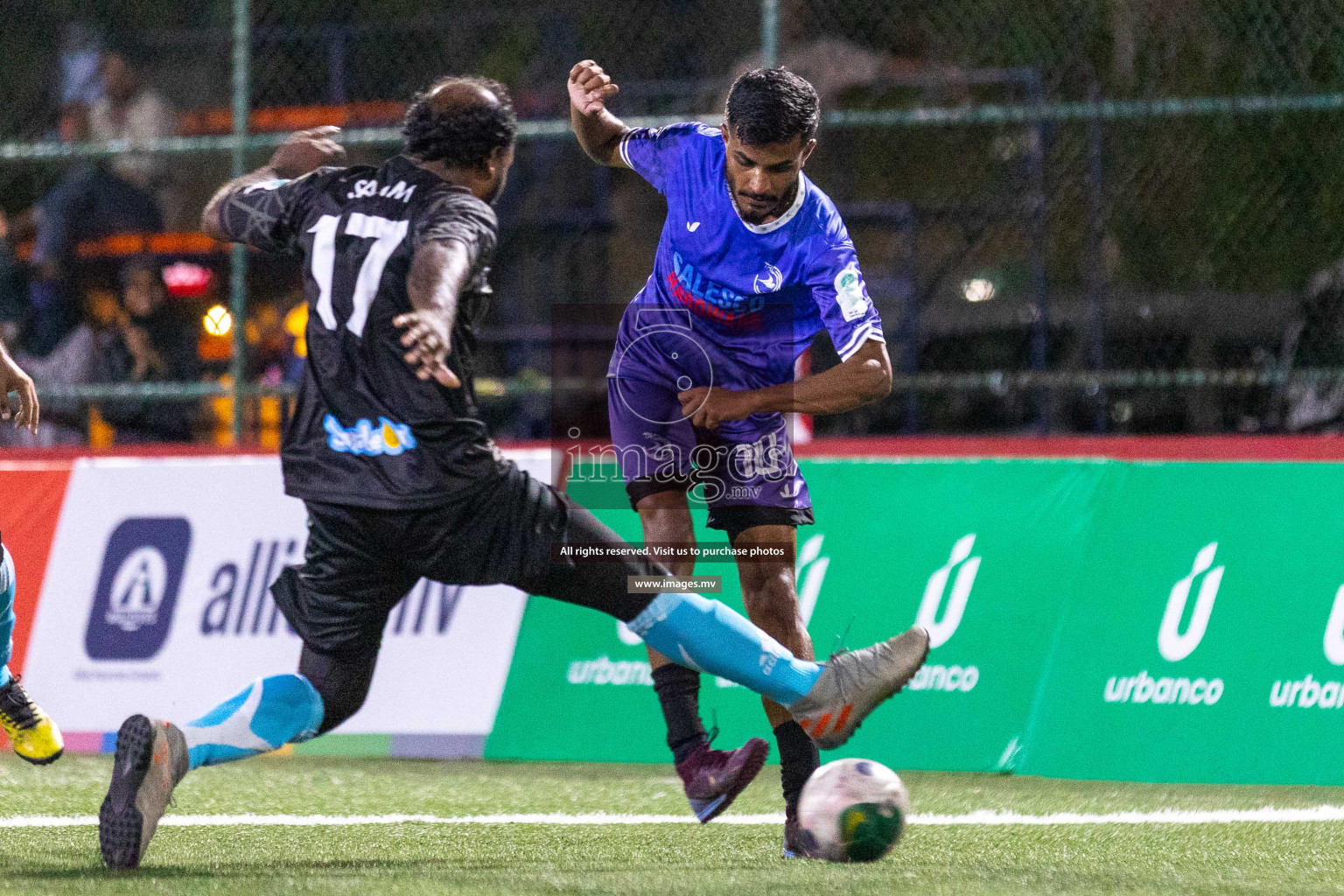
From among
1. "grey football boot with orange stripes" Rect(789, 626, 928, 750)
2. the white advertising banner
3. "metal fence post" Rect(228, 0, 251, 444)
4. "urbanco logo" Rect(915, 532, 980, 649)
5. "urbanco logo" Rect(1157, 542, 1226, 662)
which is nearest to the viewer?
"grey football boot with orange stripes" Rect(789, 626, 928, 750)

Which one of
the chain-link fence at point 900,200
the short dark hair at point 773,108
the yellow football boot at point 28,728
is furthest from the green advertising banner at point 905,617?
the short dark hair at point 773,108

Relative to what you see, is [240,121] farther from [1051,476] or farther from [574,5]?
[1051,476]

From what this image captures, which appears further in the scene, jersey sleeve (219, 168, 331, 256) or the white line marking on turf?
the white line marking on turf

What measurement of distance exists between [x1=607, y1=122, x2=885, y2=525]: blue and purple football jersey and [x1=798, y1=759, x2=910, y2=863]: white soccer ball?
0.97m

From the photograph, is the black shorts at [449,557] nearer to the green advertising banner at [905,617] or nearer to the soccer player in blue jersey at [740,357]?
the soccer player in blue jersey at [740,357]

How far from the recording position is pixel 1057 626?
6.66 meters

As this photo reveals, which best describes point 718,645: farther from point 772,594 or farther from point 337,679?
point 337,679

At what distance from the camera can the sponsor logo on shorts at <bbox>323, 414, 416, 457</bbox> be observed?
443 cm

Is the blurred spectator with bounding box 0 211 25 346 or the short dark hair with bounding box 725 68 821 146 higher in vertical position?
the short dark hair with bounding box 725 68 821 146

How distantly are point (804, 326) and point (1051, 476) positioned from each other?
72.6 inches

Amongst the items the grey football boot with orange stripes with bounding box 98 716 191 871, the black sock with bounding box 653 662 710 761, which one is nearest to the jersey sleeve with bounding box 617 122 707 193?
the black sock with bounding box 653 662 710 761

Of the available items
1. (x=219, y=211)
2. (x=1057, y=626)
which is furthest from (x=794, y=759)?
(x=219, y=211)

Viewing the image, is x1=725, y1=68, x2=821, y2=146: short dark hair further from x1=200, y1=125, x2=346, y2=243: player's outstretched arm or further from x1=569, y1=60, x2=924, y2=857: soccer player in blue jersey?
x1=200, y1=125, x2=346, y2=243: player's outstretched arm

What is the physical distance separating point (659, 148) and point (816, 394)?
1046 mm
